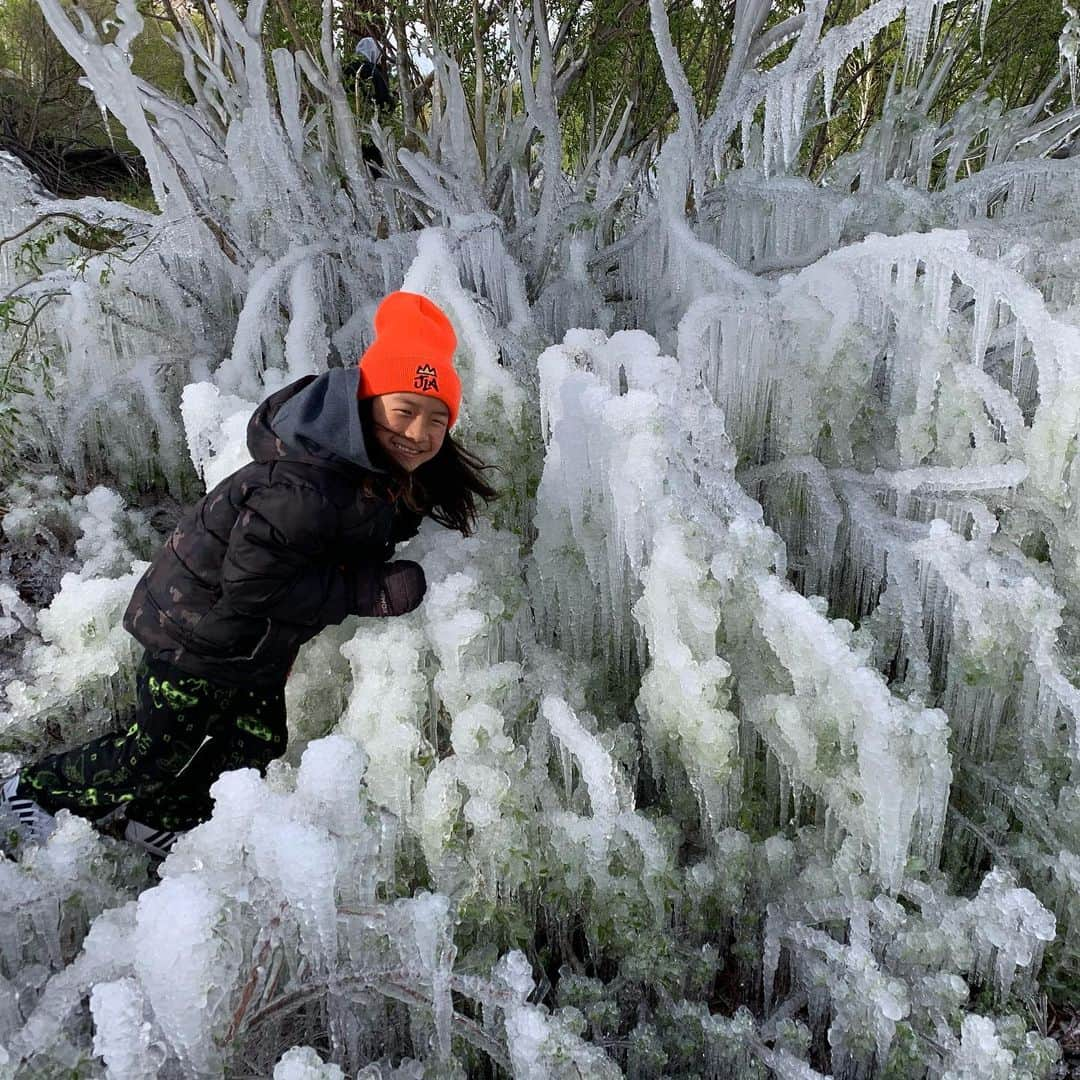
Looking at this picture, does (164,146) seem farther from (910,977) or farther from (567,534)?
(910,977)

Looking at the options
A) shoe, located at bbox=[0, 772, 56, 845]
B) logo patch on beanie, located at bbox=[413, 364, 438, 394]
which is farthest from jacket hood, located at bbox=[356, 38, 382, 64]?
shoe, located at bbox=[0, 772, 56, 845]

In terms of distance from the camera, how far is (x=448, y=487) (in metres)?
1.56

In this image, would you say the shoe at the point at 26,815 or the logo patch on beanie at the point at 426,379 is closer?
the logo patch on beanie at the point at 426,379

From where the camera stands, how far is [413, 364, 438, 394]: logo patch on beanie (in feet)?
4.38

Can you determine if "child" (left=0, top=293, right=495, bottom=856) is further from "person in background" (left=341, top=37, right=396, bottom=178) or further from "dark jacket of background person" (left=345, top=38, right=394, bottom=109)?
"dark jacket of background person" (left=345, top=38, right=394, bottom=109)

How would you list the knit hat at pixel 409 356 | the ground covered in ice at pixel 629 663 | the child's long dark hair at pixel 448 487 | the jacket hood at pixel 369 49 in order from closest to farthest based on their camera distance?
the ground covered in ice at pixel 629 663, the knit hat at pixel 409 356, the child's long dark hair at pixel 448 487, the jacket hood at pixel 369 49

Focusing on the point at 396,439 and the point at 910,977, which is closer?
the point at 910,977

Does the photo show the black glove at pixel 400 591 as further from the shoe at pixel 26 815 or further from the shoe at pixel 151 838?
the shoe at pixel 26 815

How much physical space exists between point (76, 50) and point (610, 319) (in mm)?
1569

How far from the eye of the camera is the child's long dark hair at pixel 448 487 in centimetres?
150

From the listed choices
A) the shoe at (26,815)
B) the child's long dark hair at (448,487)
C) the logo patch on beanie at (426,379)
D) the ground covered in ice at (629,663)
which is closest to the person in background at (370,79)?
the ground covered in ice at (629,663)

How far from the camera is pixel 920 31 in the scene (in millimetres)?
1970

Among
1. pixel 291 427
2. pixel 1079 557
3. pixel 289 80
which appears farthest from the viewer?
pixel 289 80

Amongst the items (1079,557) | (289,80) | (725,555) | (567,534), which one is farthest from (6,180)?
(1079,557)
